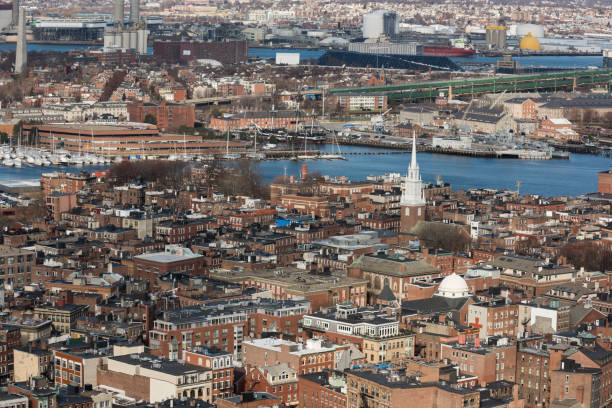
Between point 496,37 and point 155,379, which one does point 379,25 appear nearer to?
point 496,37

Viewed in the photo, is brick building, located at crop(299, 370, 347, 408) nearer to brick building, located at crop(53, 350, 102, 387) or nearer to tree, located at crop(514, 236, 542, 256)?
brick building, located at crop(53, 350, 102, 387)

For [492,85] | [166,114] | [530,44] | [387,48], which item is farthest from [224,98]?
[530,44]

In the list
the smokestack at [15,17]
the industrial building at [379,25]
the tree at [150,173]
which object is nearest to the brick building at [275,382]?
the tree at [150,173]

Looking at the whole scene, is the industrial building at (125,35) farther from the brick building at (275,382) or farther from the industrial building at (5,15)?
the brick building at (275,382)

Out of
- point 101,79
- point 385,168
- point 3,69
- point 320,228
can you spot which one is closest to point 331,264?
point 320,228

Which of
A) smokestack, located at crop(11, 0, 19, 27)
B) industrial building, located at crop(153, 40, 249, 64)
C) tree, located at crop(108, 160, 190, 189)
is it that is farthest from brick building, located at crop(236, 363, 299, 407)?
smokestack, located at crop(11, 0, 19, 27)
